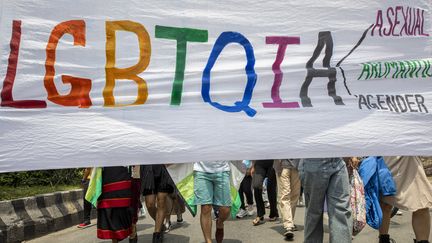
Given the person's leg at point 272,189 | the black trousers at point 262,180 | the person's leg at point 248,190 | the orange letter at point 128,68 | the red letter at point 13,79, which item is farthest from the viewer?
the person's leg at point 248,190

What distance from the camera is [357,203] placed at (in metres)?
4.60

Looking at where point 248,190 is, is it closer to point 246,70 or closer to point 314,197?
point 314,197

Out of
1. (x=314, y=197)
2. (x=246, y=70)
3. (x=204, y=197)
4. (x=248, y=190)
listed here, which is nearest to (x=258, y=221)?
(x=248, y=190)

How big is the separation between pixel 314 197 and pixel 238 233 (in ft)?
10.3

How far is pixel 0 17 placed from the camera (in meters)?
2.78

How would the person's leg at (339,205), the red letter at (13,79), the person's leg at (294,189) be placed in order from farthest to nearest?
the person's leg at (294,189), the person's leg at (339,205), the red letter at (13,79)

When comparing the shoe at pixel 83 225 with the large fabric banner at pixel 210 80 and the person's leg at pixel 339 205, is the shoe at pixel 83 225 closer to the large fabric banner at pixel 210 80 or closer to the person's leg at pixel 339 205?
the person's leg at pixel 339 205

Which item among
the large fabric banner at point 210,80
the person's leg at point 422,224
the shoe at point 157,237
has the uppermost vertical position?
the large fabric banner at point 210,80

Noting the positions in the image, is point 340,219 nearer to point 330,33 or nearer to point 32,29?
point 330,33

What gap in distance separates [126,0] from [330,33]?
1.30m

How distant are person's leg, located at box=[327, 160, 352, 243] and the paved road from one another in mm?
2436

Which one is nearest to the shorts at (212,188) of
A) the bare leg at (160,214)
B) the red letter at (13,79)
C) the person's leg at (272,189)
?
the bare leg at (160,214)

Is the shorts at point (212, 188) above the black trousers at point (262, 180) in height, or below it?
above

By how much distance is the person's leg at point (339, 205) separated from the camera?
4184 mm
